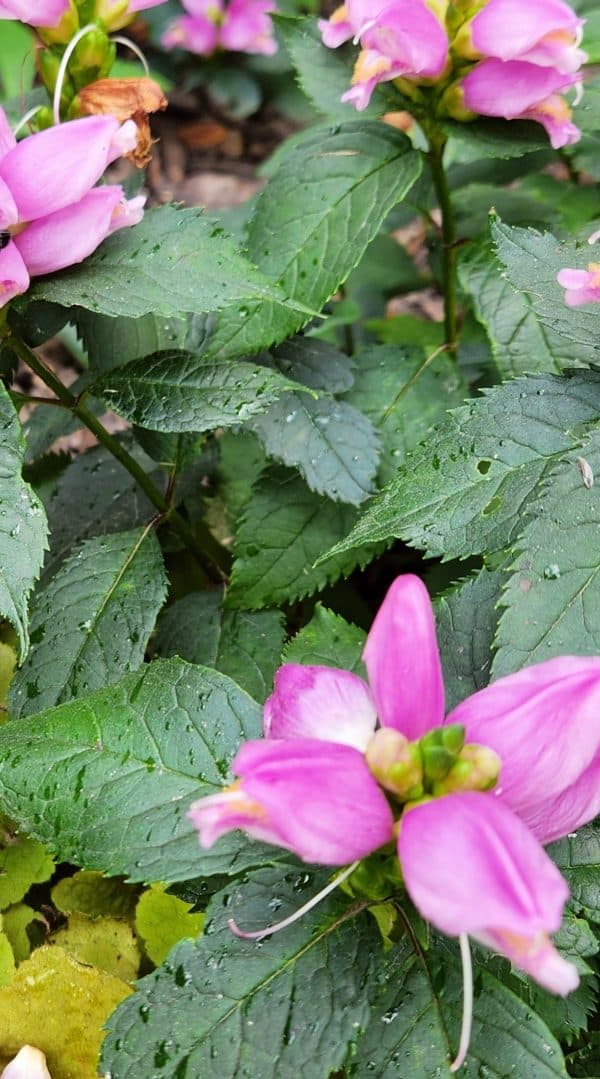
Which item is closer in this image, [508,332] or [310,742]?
[310,742]

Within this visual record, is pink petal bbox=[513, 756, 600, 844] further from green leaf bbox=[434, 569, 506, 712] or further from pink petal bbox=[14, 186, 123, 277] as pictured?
pink petal bbox=[14, 186, 123, 277]

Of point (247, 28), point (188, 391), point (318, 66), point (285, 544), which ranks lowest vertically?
point (285, 544)

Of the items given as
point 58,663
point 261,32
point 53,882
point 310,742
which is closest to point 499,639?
point 310,742

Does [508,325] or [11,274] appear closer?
[11,274]

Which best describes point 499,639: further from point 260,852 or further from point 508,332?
point 508,332

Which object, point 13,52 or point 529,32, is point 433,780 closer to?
point 529,32

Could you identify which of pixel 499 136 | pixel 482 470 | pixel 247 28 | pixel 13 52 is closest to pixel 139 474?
pixel 482 470

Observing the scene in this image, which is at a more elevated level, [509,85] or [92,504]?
[509,85]
